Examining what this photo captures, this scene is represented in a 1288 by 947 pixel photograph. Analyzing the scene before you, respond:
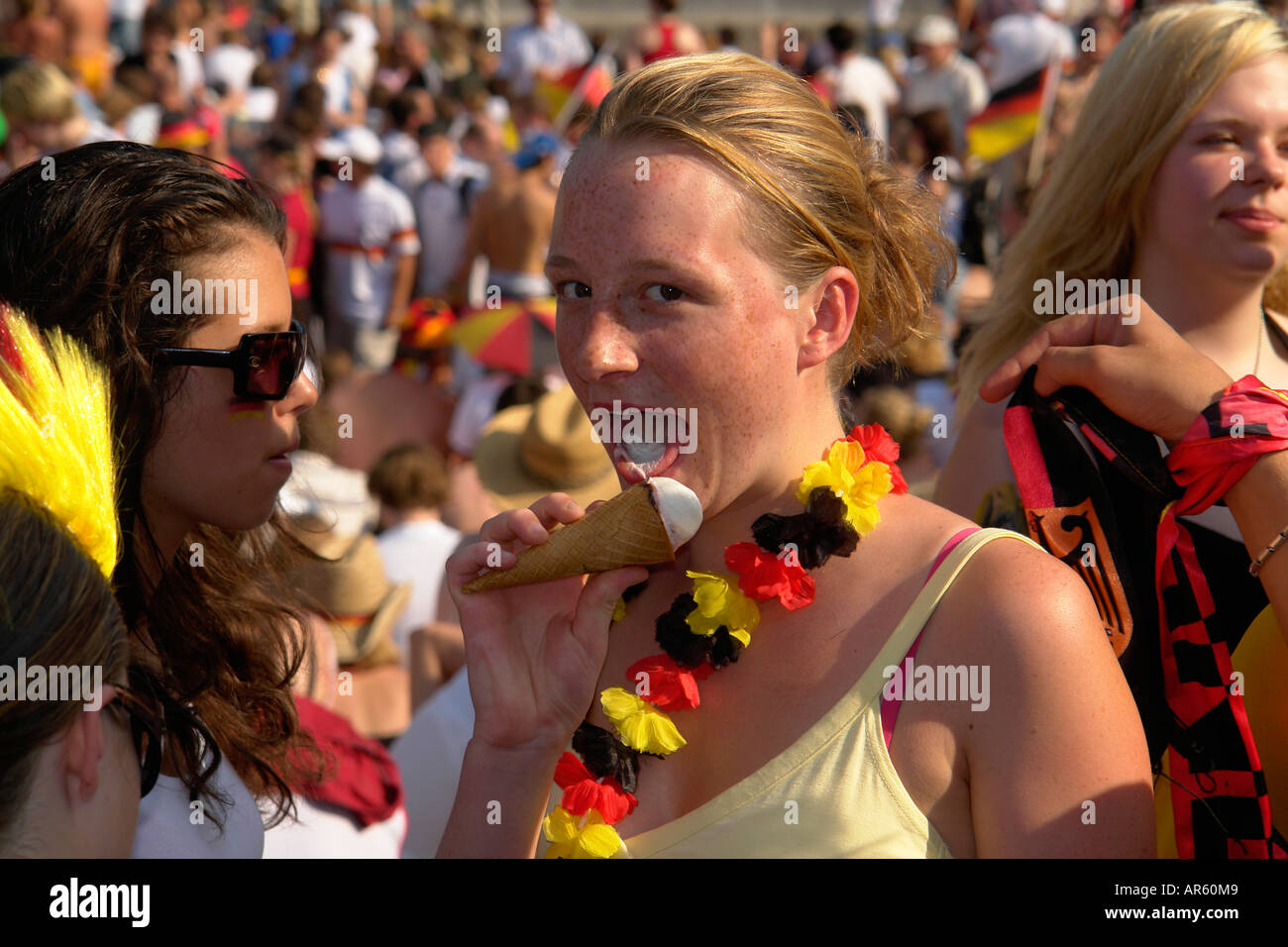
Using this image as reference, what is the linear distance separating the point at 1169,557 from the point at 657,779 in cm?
90

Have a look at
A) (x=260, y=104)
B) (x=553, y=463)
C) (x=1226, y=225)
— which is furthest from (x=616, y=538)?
(x=260, y=104)

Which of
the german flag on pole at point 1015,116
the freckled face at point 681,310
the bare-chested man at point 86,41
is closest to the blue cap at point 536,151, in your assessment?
the german flag on pole at point 1015,116

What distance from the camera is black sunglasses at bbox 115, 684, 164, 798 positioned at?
1830 mm

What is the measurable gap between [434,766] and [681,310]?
218cm

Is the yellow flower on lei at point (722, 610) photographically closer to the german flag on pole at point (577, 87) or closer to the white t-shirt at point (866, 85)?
the german flag on pole at point (577, 87)

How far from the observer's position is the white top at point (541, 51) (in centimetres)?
1234

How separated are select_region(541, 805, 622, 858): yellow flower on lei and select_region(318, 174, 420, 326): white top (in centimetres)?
827

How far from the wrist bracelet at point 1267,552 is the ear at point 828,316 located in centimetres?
70

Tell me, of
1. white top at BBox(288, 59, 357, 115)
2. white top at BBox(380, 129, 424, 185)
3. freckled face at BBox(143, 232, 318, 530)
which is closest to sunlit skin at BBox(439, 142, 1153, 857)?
freckled face at BBox(143, 232, 318, 530)

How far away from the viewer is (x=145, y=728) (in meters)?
1.88

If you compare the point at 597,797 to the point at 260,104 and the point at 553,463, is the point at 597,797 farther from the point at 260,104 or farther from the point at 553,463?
the point at 260,104

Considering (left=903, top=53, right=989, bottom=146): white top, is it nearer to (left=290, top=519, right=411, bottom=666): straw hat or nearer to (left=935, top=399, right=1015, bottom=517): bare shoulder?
(left=290, top=519, right=411, bottom=666): straw hat
